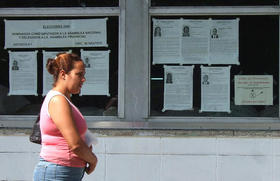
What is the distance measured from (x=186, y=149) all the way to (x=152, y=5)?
1654 mm

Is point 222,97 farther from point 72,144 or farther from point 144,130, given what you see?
point 72,144

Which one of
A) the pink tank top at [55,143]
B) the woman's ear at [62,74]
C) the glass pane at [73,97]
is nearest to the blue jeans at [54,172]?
the pink tank top at [55,143]

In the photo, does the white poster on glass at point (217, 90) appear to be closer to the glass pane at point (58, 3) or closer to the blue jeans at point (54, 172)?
the glass pane at point (58, 3)

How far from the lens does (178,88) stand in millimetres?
5160

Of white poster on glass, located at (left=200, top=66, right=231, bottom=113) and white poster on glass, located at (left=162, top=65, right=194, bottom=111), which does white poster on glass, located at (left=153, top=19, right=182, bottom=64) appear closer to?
white poster on glass, located at (left=162, top=65, right=194, bottom=111)

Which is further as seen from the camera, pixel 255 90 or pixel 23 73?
pixel 23 73

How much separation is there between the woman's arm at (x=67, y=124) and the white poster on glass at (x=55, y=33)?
8.52ft

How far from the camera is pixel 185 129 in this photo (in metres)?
5.07

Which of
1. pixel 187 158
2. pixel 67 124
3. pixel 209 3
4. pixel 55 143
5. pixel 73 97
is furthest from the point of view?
pixel 73 97

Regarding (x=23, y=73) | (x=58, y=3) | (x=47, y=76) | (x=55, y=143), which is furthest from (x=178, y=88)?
(x=55, y=143)

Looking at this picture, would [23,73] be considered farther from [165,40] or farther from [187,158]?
[187,158]

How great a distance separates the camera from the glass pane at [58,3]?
205 inches

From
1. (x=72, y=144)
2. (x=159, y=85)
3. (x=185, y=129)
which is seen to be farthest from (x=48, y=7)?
(x=72, y=144)

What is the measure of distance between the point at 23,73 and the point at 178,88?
180 cm
